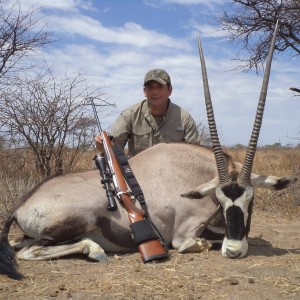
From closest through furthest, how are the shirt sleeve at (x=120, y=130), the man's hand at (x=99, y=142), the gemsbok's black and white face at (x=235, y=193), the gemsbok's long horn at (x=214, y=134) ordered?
the gemsbok's black and white face at (x=235, y=193)
the gemsbok's long horn at (x=214, y=134)
the man's hand at (x=99, y=142)
the shirt sleeve at (x=120, y=130)

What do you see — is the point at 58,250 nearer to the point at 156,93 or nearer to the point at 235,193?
the point at 235,193

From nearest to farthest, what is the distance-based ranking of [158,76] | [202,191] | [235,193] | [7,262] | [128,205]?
[7,262]
[235,193]
[202,191]
[128,205]
[158,76]

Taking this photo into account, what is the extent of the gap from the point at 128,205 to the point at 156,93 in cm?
167

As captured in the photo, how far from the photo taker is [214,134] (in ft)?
14.8

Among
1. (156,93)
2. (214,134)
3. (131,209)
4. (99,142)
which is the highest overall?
(156,93)

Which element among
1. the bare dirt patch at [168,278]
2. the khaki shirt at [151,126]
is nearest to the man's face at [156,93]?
the khaki shirt at [151,126]

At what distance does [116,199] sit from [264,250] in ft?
4.50

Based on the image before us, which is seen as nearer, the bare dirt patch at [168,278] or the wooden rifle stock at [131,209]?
the bare dirt patch at [168,278]

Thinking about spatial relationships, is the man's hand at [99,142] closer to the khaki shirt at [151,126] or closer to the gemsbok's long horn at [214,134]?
the khaki shirt at [151,126]

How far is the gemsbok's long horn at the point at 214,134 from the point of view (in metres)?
4.35

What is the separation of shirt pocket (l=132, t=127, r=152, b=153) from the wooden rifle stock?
2.82ft

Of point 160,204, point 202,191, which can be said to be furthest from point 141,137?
point 202,191

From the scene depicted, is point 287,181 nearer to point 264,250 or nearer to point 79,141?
point 264,250

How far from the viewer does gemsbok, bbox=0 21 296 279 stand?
172 inches
